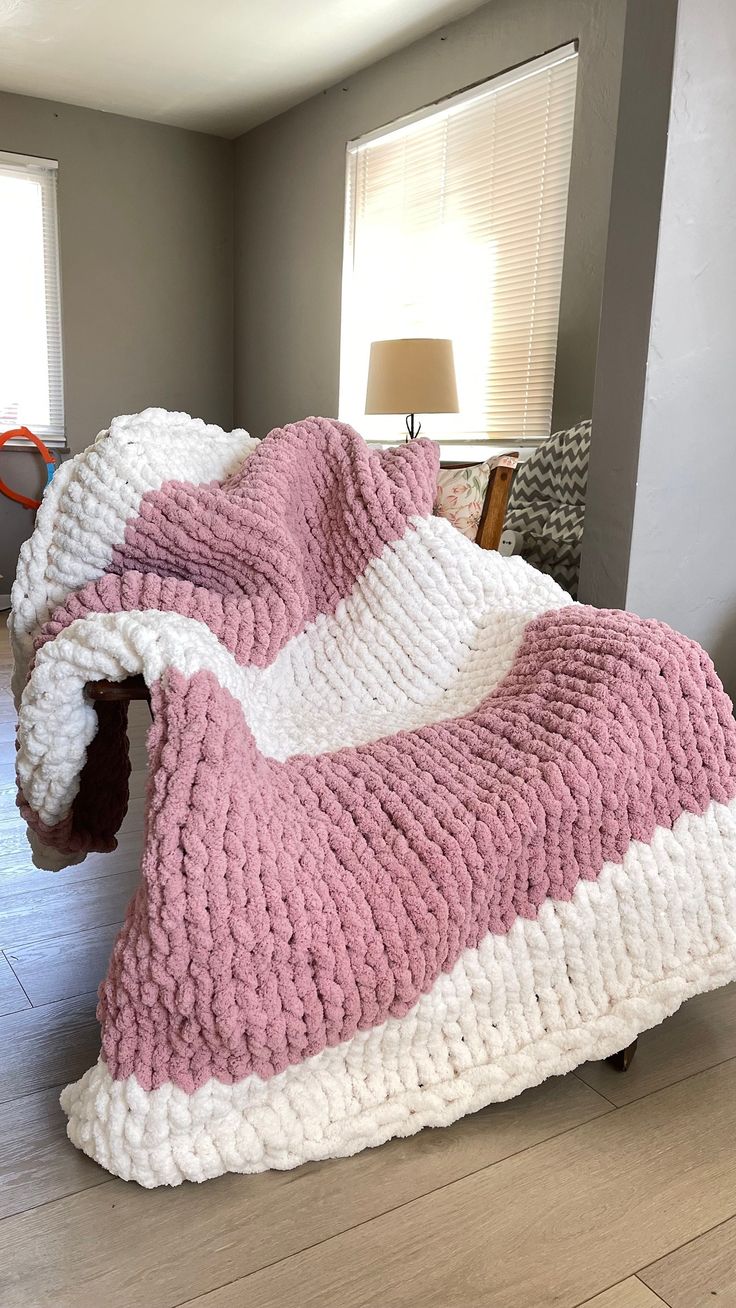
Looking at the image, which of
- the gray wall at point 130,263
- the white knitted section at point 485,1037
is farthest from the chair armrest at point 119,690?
the gray wall at point 130,263

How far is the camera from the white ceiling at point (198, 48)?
128 inches

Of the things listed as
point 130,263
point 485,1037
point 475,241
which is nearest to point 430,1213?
point 485,1037

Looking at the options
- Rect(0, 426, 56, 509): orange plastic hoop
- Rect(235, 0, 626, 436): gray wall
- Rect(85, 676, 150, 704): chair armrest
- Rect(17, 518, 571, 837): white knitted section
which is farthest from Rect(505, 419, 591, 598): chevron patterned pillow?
Rect(0, 426, 56, 509): orange plastic hoop

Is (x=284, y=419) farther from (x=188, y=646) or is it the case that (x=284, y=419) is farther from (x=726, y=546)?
(x=188, y=646)

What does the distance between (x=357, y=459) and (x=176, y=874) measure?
68 cm

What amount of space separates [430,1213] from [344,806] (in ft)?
1.26

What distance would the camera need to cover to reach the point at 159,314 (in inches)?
183

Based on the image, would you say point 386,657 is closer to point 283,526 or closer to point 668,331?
point 283,526

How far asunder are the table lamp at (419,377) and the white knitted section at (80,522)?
206cm

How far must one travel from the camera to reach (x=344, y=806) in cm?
99

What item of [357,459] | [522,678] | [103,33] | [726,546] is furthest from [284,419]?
[522,678]

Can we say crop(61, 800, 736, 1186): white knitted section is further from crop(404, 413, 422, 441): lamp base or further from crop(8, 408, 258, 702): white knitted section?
crop(404, 413, 422, 441): lamp base

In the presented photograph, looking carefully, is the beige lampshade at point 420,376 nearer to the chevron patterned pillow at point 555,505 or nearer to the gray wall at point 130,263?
the chevron patterned pillow at point 555,505

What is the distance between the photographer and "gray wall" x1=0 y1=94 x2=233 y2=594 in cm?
433
